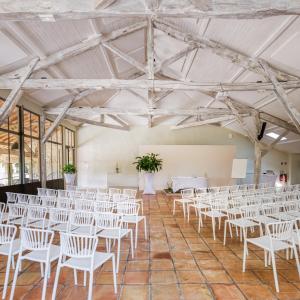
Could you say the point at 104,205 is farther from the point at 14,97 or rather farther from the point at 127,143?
the point at 127,143

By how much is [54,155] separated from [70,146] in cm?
229

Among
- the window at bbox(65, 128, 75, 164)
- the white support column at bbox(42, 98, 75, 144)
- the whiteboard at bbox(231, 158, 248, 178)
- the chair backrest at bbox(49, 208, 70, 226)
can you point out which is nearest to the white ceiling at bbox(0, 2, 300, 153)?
the white support column at bbox(42, 98, 75, 144)

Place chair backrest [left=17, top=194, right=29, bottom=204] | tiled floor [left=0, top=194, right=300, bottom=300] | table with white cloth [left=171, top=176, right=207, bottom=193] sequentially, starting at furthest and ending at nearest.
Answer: table with white cloth [left=171, top=176, right=207, bottom=193], chair backrest [left=17, top=194, right=29, bottom=204], tiled floor [left=0, top=194, right=300, bottom=300]

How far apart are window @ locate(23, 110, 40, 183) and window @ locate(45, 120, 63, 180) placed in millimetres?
1153

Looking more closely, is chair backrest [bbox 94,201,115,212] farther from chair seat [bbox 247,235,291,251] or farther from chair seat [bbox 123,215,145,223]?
chair seat [bbox 247,235,291,251]

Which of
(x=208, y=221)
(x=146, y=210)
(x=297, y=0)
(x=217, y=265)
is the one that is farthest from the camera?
(x=146, y=210)


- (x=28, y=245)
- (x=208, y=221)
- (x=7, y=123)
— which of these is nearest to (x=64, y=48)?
(x=7, y=123)

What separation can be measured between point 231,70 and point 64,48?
439 cm

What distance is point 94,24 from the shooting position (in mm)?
6043

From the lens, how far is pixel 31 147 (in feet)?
29.5

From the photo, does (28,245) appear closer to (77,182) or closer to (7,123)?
(7,123)

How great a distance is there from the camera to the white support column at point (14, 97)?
5.74m

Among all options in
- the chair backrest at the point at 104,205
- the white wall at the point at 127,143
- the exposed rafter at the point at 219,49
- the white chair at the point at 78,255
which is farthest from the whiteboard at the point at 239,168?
the white chair at the point at 78,255

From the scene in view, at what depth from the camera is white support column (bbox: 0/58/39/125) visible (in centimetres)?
574
